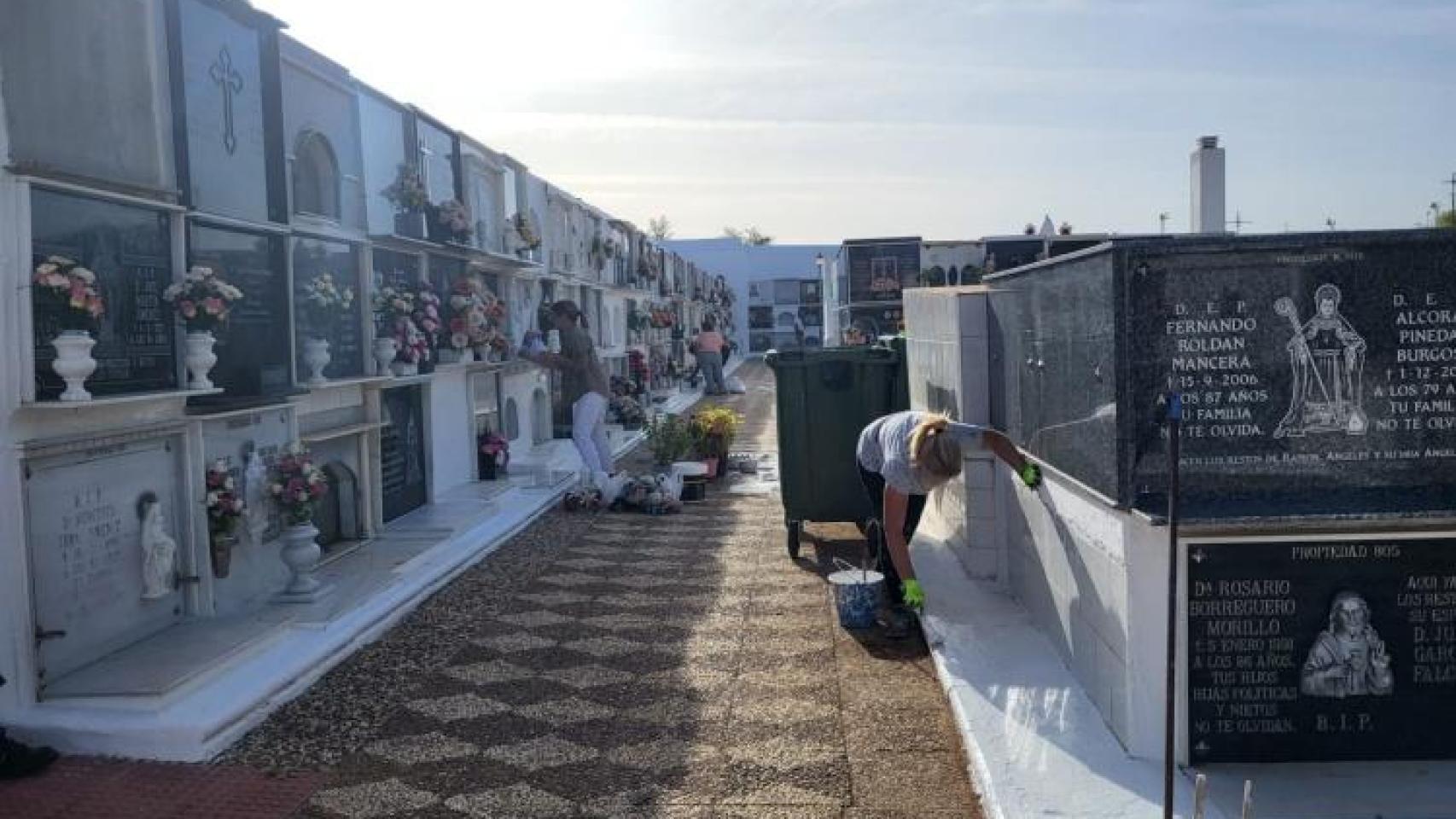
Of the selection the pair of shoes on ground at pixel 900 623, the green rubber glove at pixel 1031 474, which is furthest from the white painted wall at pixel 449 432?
the green rubber glove at pixel 1031 474

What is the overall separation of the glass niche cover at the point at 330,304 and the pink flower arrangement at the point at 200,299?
5.12 ft

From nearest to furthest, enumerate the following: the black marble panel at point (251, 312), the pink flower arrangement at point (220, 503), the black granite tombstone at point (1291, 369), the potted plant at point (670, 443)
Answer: the black granite tombstone at point (1291, 369) → the pink flower arrangement at point (220, 503) → the black marble panel at point (251, 312) → the potted plant at point (670, 443)

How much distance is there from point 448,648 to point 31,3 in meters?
3.44

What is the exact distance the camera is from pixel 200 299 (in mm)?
5957

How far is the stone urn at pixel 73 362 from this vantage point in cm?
488

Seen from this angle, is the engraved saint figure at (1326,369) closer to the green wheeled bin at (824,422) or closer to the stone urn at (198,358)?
the green wheeled bin at (824,422)

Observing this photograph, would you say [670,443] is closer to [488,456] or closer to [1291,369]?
[488,456]

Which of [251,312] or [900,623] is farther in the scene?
[251,312]

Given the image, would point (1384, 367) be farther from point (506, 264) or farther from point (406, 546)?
point (506, 264)

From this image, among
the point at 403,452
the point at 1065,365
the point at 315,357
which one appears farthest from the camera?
the point at 403,452

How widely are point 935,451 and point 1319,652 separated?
2.04 meters

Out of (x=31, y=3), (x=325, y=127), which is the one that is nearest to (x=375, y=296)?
(x=325, y=127)

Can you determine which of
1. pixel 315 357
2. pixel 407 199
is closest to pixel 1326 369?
pixel 315 357

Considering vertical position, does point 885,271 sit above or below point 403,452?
above
